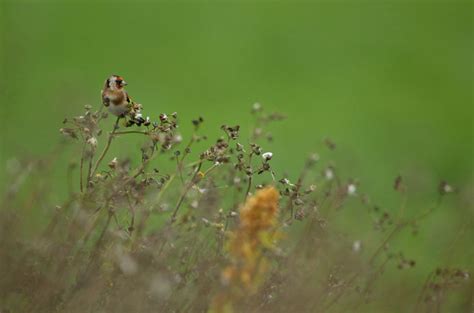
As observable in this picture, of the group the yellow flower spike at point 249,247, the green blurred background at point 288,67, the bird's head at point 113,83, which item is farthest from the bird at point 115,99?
Result: the green blurred background at point 288,67

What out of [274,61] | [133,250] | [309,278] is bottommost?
[133,250]

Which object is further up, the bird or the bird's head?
the bird's head

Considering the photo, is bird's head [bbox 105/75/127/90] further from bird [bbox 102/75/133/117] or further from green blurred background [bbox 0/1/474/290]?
green blurred background [bbox 0/1/474/290]

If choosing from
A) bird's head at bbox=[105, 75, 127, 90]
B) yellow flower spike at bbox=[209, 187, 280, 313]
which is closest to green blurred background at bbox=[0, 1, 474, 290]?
bird's head at bbox=[105, 75, 127, 90]

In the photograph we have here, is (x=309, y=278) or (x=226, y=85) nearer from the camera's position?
(x=309, y=278)

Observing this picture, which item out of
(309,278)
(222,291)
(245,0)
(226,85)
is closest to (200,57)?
(226,85)

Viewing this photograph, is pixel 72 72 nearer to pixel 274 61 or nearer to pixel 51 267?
pixel 274 61

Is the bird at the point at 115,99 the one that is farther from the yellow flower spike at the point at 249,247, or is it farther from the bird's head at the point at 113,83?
the yellow flower spike at the point at 249,247
